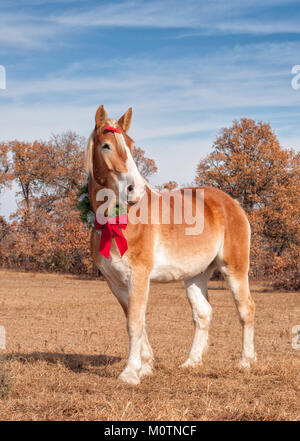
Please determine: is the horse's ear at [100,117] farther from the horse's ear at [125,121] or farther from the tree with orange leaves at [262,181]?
the tree with orange leaves at [262,181]

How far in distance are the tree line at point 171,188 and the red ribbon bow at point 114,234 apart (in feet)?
67.1

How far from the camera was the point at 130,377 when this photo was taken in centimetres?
515

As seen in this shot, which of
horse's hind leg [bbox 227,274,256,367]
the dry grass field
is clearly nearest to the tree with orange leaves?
the dry grass field

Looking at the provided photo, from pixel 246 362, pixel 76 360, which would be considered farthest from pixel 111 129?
pixel 246 362

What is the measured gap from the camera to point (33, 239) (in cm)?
3659

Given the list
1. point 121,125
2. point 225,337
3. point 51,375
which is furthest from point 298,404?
point 225,337

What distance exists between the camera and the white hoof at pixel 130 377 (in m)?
5.10

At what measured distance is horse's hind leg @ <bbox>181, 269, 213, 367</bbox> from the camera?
253 inches

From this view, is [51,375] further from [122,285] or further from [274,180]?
[274,180]

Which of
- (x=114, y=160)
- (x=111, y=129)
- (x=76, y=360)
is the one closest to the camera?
(x=114, y=160)

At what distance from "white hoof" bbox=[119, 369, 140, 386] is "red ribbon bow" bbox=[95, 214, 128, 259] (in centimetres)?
132

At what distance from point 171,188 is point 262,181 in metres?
7.09

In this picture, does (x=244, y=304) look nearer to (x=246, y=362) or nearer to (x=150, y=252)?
(x=246, y=362)

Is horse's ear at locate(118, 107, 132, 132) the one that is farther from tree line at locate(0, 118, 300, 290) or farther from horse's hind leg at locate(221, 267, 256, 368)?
tree line at locate(0, 118, 300, 290)
